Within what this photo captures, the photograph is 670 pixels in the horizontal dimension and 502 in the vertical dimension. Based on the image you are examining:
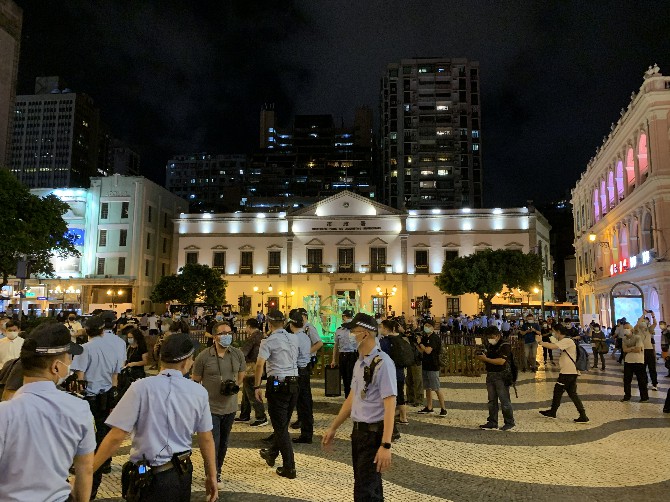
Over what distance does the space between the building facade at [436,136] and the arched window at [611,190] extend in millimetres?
46922

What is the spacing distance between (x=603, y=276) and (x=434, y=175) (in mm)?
51180

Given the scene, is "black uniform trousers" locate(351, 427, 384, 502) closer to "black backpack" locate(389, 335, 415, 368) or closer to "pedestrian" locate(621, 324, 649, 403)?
"black backpack" locate(389, 335, 415, 368)

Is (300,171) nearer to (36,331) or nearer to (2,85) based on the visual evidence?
(2,85)

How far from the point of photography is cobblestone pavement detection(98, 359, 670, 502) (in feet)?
18.8

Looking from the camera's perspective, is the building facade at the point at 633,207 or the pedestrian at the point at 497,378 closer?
the pedestrian at the point at 497,378

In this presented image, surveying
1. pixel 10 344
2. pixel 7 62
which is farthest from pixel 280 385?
pixel 7 62

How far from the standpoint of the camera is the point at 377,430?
4168 millimetres

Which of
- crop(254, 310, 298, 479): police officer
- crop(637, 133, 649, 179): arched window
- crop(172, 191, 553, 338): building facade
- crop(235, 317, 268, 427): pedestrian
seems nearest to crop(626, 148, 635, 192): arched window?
crop(637, 133, 649, 179): arched window

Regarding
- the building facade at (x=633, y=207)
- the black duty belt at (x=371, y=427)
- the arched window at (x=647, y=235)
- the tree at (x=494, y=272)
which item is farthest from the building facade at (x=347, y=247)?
the black duty belt at (x=371, y=427)

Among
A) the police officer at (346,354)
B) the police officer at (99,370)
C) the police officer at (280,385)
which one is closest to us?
the police officer at (99,370)

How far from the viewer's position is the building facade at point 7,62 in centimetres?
4216

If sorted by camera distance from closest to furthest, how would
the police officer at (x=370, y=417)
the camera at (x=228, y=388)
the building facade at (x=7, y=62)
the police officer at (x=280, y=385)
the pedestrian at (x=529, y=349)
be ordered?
the police officer at (x=370, y=417), the camera at (x=228, y=388), the police officer at (x=280, y=385), the pedestrian at (x=529, y=349), the building facade at (x=7, y=62)

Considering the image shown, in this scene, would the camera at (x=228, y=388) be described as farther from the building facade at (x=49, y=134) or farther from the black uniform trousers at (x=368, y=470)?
the building facade at (x=49, y=134)

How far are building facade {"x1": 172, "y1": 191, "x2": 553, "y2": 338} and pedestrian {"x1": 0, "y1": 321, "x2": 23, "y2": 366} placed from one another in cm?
4125
